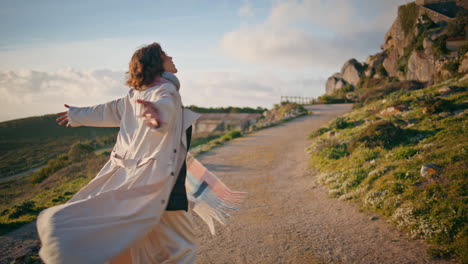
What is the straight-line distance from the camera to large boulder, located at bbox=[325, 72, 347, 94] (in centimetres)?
4017

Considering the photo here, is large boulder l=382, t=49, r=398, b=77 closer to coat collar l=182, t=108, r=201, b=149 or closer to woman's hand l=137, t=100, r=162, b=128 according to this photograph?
coat collar l=182, t=108, r=201, b=149

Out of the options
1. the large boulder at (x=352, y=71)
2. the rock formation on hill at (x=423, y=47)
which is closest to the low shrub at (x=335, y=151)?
the rock formation on hill at (x=423, y=47)

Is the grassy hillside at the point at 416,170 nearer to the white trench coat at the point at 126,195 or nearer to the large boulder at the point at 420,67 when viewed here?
the white trench coat at the point at 126,195

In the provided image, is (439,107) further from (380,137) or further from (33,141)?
(33,141)

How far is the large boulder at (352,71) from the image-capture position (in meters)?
38.2

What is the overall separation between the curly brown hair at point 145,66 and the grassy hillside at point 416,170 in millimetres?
3950

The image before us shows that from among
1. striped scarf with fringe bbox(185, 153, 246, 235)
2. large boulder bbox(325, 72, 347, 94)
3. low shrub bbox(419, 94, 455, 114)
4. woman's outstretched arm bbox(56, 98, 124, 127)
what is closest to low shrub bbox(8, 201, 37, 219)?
woman's outstretched arm bbox(56, 98, 124, 127)

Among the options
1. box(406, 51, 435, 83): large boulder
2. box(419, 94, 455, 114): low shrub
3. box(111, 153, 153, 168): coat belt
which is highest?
box(406, 51, 435, 83): large boulder

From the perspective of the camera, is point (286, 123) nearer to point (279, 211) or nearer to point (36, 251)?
point (279, 211)

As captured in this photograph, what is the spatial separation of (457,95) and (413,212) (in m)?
8.41

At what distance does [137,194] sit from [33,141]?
1499 cm

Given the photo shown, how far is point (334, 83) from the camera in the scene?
41.5m

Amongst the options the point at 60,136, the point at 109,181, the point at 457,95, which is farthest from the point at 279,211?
the point at 60,136

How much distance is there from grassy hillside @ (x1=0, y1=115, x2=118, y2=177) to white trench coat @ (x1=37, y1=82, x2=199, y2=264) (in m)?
10.6
